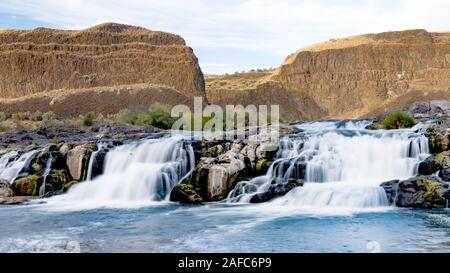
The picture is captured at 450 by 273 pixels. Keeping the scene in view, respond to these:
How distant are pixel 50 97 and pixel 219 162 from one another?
47481 millimetres

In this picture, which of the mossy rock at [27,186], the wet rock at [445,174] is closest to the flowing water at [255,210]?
the wet rock at [445,174]

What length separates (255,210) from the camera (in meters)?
17.3

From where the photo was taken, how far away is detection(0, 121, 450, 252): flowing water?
1262 cm

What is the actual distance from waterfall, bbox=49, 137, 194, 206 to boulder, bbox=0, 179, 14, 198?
6.38 feet

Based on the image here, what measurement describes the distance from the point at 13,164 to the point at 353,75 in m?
73.4

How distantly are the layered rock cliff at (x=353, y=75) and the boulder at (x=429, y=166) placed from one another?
6403cm

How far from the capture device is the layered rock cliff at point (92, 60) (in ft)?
227

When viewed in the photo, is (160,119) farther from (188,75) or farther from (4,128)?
(188,75)

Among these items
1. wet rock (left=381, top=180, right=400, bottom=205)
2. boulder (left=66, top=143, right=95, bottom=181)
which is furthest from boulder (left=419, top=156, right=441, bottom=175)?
boulder (left=66, top=143, right=95, bottom=181)

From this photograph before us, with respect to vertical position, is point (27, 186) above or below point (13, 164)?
below

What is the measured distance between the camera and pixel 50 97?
64062mm

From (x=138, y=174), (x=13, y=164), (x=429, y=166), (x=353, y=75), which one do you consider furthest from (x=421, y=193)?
(x=353, y=75)
